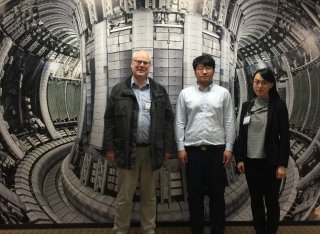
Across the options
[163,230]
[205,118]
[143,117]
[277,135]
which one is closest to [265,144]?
[277,135]

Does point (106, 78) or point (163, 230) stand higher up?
point (106, 78)

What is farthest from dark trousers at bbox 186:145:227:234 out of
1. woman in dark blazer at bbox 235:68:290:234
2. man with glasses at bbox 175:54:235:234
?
woman in dark blazer at bbox 235:68:290:234

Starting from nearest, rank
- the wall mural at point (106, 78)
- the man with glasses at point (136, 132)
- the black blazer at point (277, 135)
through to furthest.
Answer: the black blazer at point (277, 135) → the man with glasses at point (136, 132) → the wall mural at point (106, 78)

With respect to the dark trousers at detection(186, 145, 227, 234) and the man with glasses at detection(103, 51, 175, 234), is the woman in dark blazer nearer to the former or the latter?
the dark trousers at detection(186, 145, 227, 234)

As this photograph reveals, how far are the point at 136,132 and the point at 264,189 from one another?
1.13m

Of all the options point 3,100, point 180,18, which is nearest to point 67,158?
point 3,100

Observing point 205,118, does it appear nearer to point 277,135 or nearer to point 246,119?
point 246,119

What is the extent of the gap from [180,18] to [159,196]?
5.72ft

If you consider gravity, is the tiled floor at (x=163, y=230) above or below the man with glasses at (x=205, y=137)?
below

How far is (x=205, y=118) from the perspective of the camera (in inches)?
98.8

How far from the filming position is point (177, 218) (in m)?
3.04

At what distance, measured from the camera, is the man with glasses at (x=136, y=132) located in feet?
8.11

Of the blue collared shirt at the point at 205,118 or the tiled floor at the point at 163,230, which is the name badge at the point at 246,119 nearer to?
the blue collared shirt at the point at 205,118

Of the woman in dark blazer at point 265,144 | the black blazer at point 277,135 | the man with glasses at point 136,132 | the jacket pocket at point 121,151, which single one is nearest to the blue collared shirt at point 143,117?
the man with glasses at point 136,132
